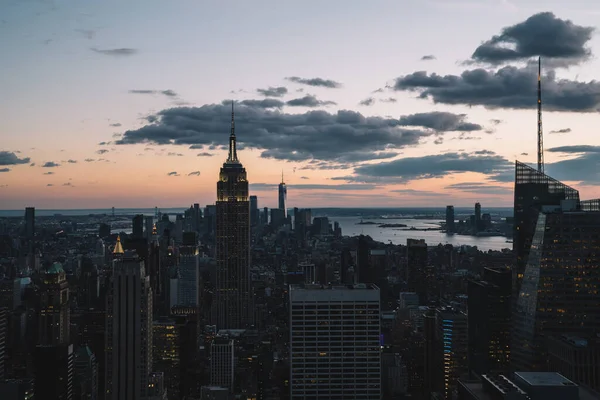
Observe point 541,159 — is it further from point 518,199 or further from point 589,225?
point 589,225

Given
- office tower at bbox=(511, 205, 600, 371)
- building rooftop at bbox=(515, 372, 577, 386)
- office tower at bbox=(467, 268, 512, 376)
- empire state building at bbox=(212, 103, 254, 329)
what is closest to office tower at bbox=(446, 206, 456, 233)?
empire state building at bbox=(212, 103, 254, 329)

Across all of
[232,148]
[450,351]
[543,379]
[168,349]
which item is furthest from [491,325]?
[232,148]

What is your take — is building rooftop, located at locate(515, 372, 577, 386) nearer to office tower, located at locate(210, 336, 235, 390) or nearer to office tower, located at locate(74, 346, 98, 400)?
office tower, located at locate(74, 346, 98, 400)

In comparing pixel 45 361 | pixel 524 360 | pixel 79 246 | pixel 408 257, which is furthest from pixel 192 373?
pixel 79 246

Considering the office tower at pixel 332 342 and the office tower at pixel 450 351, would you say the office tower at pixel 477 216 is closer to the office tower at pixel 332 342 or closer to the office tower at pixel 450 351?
the office tower at pixel 450 351

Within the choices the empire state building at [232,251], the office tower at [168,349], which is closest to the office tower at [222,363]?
the office tower at [168,349]

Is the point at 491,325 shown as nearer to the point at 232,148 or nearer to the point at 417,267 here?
the point at 417,267
